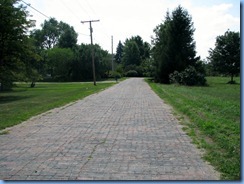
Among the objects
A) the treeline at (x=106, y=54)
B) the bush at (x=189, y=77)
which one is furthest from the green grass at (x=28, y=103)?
the bush at (x=189, y=77)

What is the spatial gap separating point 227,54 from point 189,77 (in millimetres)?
15457

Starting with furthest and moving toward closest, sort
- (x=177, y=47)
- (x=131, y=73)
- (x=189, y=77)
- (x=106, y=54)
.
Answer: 1. (x=131, y=73)
2. (x=106, y=54)
3. (x=177, y=47)
4. (x=189, y=77)

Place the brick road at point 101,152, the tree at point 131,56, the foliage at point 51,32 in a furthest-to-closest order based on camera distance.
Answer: the tree at point 131,56 → the foliage at point 51,32 → the brick road at point 101,152

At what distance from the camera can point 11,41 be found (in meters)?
30.8

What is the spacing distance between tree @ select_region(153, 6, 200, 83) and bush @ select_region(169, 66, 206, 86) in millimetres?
2422

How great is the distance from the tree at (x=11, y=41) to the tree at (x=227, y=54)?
35310 millimetres

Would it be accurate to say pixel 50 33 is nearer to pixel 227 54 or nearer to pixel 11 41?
pixel 227 54

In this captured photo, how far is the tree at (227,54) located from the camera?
54.3 m

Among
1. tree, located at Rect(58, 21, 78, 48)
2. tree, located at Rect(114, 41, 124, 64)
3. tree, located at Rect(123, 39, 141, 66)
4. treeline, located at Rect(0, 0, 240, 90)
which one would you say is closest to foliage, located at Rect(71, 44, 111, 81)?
treeline, located at Rect(0, 0, 240, 90)

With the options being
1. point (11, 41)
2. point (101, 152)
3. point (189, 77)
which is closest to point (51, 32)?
point (189, 77)

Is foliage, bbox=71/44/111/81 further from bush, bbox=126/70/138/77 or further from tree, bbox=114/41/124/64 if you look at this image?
tree, bbox=114/41/124/64

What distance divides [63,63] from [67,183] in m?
80.6

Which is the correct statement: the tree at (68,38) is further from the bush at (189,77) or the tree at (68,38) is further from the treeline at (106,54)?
the bush at (189,77)

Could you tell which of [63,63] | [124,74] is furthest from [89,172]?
[124,74]
